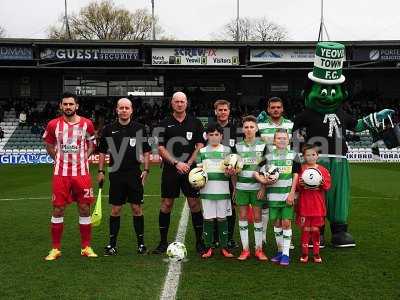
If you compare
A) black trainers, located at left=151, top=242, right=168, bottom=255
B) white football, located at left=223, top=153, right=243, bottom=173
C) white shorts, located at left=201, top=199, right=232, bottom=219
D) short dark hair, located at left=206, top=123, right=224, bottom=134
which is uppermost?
short dark hair, located at left=206, top=123, right=224, bottom=134

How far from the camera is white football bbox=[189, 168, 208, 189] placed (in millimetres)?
6216

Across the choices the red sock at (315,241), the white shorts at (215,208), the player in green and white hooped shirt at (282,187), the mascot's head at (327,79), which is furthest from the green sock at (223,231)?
the mascot's head at (327,79)

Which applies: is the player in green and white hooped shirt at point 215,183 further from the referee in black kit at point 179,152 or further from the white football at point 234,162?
the referee in black kit at point 179,152

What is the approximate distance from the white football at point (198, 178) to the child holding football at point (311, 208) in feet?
3.70

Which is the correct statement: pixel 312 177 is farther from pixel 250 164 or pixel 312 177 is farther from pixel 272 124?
pixel 272 124

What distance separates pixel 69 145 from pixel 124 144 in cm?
67

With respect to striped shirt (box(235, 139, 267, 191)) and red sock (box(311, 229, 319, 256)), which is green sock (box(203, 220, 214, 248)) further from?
red sock (box(311, 229, 319, 256))

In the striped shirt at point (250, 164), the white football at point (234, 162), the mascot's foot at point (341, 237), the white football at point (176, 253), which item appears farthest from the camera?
the mascot's foot at point (341, 237)

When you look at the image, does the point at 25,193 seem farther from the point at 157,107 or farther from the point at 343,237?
the point at 157,107

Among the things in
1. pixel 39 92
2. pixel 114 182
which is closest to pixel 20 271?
pixel 114 182

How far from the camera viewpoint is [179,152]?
6.73 metres

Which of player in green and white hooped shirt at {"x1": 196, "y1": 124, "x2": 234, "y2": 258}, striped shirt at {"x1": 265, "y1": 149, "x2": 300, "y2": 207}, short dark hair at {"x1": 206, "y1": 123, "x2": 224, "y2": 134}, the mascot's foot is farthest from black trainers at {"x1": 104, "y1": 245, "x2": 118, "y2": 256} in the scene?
the mascot's foot

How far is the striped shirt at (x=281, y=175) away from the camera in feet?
20.3

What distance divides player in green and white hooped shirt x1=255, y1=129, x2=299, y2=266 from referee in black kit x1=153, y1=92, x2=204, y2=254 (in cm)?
Answer: 98
